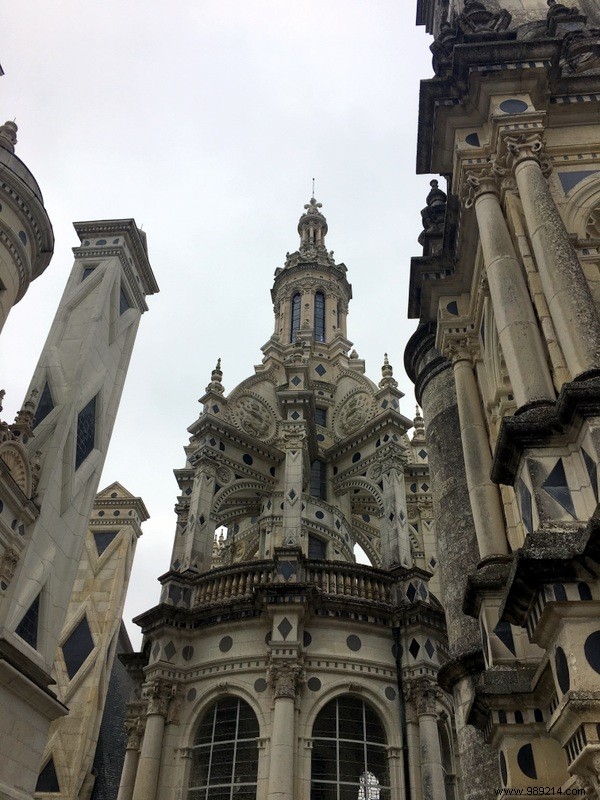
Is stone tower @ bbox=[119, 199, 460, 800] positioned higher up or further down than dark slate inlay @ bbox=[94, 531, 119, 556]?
further down

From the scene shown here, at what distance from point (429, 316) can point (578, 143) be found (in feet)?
11.5

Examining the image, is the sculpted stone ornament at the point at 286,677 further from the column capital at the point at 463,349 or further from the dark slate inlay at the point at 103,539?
the dark slate inlay at the point at 103,539

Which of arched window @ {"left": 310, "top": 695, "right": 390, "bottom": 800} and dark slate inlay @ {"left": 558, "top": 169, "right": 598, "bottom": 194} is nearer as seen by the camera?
dark slate inlay @ {"left": 558, "top": 169, "right": 598, "bottom": 194}

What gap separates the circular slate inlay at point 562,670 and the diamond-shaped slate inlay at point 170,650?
50.7ft

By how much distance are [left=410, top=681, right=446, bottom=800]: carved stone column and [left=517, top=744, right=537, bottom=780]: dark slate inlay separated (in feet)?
38.9

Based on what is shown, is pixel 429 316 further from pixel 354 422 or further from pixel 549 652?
pixel 354 422

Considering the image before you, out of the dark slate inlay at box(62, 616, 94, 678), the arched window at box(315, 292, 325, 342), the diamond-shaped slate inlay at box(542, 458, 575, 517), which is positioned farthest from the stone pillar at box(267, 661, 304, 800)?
the arched window at box(315, 292, 325, 342)

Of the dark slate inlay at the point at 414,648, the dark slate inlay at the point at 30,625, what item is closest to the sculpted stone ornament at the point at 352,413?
the dark slate inlay at the point at 414,648

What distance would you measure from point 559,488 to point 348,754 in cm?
1420

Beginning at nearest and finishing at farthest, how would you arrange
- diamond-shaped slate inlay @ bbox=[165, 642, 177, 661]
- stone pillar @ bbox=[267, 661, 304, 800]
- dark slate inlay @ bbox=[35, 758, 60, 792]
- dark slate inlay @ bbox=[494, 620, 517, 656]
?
dark slate inlay @ bbox=[494, 620, 517, 656], stone pillar @ bbox=[267, 661, 304, 800], diamond-shaped slate inlay @ bbox=[165, 642, 177, 661], dark slate inlay @ bbox=[35, 758, 60, 792]

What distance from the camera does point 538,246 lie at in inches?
295

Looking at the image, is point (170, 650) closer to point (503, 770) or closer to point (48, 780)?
point (48, 780)

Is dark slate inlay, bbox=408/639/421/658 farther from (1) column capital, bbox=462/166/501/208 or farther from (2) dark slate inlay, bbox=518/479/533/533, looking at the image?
(2) dark slate inlay, bbox=518/479/533/533

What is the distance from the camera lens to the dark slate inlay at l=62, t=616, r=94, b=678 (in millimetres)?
24516
